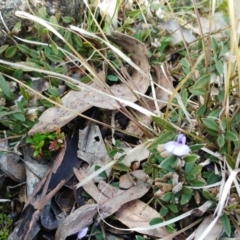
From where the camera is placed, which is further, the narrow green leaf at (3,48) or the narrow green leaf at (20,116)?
the narrow green leaf at (3,48)

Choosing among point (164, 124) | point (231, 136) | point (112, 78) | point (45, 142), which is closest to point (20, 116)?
point (45, 142)

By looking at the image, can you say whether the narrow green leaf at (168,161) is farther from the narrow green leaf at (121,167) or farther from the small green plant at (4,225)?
the small green plant at (4,225)

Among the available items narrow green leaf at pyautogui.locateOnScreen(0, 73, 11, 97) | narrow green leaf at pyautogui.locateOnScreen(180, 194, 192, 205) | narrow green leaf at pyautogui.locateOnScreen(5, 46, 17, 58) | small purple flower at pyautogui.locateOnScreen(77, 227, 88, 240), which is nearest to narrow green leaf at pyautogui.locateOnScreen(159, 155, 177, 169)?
narrow green leaf at pyautogui.locateOnScreen(180, 194, 192, 205)

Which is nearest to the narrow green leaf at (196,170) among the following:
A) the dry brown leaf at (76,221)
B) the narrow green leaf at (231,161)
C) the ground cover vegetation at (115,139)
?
the ground cover vegetation at (115,139)

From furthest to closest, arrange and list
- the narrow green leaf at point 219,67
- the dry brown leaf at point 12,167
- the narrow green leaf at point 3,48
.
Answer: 1. the narrow green leaf at point 3,48
2. the dry brown leaf at point 12,167
3. the narrow green leaf at point 219,67

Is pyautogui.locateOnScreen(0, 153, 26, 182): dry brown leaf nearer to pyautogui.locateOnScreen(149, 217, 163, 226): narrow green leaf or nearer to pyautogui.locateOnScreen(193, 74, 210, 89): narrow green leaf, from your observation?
pyautogui.locateOnScreen(149, 217, 163, 226): narrow green leaf

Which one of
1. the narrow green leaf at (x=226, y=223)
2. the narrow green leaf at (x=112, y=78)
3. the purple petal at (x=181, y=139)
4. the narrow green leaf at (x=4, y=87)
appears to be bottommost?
the narrow green leaf at (x=226, y=223)

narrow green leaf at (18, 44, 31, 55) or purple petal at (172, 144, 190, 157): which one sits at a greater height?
narrow green leaf at (18, 44, 31, 55)
